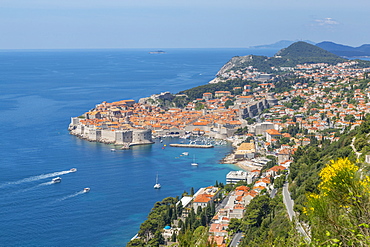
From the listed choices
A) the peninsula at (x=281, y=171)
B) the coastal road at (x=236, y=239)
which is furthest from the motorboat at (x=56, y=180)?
the coastal road at (x=236, y=239)

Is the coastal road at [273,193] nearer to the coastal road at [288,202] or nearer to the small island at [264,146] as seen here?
the small island at [264,146]

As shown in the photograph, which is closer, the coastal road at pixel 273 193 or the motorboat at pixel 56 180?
the coastal road at pixel 273 193

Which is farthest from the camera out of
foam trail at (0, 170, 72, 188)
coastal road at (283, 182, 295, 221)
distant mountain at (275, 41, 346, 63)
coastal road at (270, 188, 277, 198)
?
distant mountain at (275, 41, 346, 63)

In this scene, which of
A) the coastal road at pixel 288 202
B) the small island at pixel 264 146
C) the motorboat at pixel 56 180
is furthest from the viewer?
the motorboat at pixel 56 180

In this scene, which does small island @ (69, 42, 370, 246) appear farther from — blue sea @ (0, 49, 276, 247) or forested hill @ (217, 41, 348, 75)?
forested hill @ (217, 41, 348, 75)

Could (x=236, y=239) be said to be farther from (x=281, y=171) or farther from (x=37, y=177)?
(x=37, y=177)

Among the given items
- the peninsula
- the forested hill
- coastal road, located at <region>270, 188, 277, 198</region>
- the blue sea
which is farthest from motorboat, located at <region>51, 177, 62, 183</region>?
the forested hill

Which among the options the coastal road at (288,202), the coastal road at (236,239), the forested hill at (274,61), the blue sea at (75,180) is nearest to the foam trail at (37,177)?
the blue sea at (75,180)

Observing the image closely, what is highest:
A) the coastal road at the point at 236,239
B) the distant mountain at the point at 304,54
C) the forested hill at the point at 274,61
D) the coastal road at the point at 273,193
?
the distant mountain at the point at 304,54

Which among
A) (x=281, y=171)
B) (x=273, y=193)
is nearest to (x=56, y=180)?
(x=281, y=171)

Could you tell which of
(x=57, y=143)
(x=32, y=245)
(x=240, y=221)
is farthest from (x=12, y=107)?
(x=240, y=221)

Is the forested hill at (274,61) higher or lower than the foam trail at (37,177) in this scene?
higher

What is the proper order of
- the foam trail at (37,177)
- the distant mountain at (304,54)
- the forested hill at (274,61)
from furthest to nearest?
the distant mountain at (304,54), the forested hill at (274,61), the foam trail at (37,177)

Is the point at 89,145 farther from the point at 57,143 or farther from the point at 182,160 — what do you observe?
the point at 182,160
